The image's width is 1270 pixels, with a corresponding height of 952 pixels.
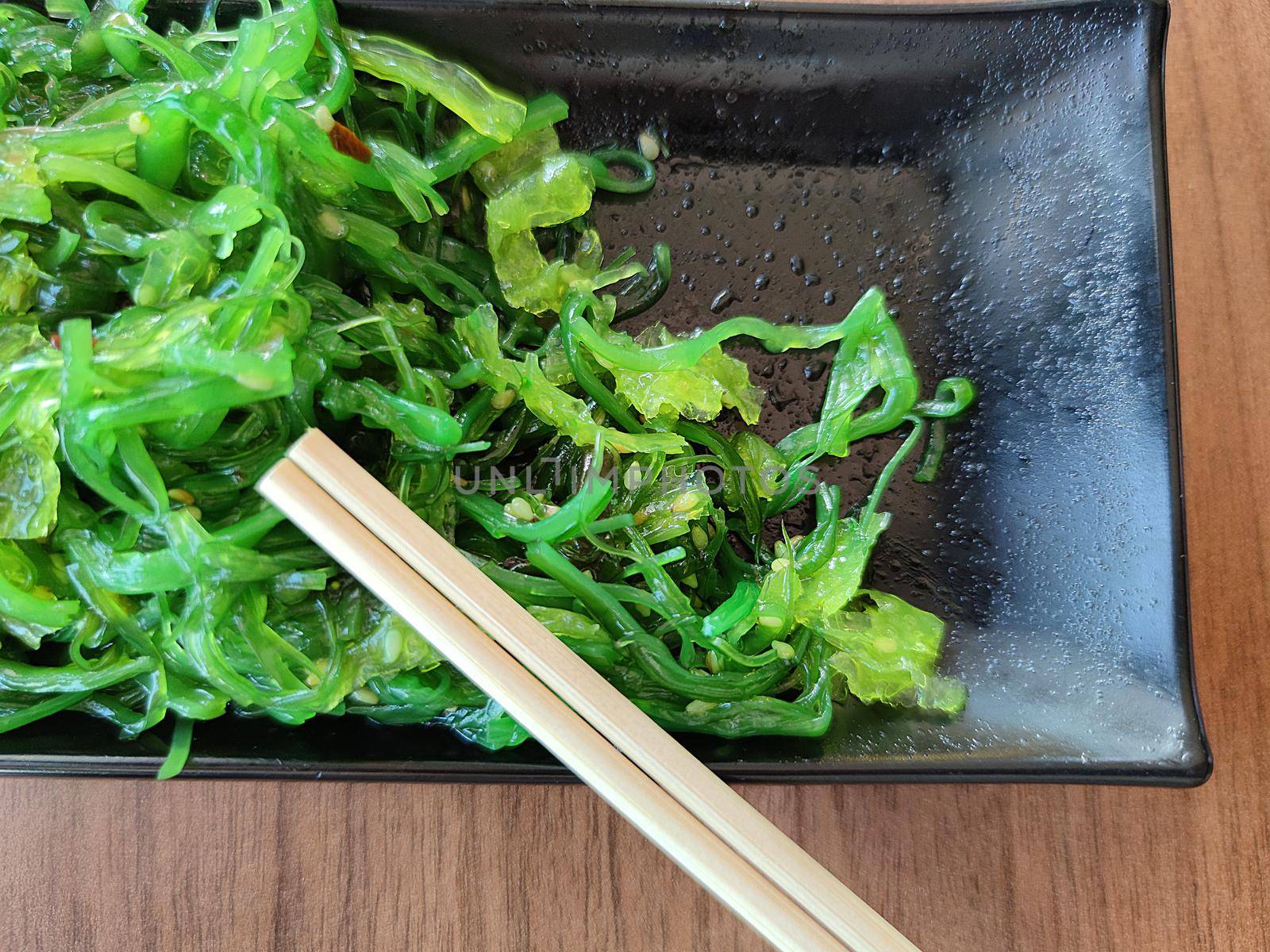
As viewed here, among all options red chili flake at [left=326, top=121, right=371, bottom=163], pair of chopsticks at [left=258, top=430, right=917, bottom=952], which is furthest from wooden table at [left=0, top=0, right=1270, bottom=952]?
red chili flake at [left=326, top=121, right=371, bottom=163]

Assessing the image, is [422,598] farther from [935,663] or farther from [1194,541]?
[1194,541]

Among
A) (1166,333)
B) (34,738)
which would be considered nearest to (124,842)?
(34,738)

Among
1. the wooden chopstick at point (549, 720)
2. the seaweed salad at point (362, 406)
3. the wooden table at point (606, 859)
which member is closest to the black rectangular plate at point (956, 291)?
the seaweed salad at point (362, 406)

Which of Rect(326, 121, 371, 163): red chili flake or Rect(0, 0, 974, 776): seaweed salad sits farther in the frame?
Rect(326, 121, 371, 163): red chili flake

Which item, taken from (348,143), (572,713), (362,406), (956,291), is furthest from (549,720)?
(956,291)

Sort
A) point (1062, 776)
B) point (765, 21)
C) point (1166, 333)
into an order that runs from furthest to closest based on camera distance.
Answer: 1. point (765, 21)
2. point (1166, 333)
3. point (1062, 776)

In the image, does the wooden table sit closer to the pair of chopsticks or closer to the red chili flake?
the pair of chopsticks

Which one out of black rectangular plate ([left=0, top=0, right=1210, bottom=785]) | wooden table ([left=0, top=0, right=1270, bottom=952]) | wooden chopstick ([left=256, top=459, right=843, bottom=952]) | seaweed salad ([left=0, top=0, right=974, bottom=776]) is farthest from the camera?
wooden table ([left=0, top=0, right=1270, bottom=952])
